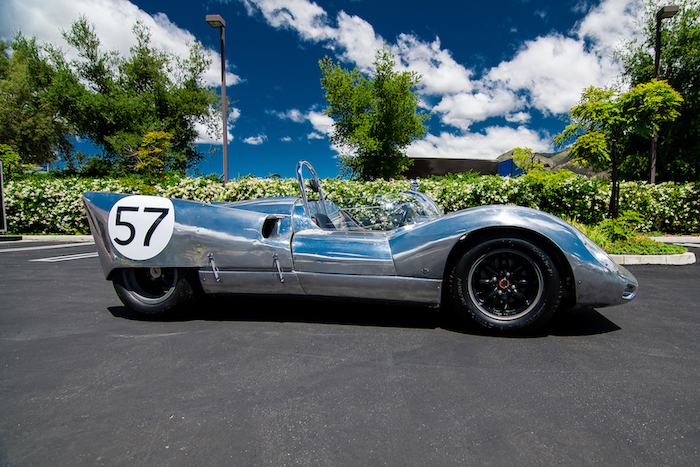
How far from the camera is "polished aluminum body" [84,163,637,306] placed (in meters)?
2.30

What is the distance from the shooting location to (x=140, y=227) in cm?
267

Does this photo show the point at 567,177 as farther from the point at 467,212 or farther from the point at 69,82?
the point at 69,82

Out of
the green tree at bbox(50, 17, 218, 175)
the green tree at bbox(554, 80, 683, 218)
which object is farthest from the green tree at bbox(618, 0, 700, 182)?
the green tree at bbox(50, 17, 218, 175)

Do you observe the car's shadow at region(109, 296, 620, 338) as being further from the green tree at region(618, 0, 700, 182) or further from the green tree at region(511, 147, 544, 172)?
the green tree at region(618, 0, 700, 182)

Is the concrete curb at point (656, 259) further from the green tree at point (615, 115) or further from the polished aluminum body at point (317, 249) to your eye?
the polished aluminum body at point (317, 249)

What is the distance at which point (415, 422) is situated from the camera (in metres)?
1.46

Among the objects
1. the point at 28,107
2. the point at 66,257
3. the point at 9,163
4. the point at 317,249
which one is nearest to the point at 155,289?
the point at 317,249

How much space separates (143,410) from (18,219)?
13322mm

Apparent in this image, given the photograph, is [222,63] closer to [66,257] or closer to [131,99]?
[66,257]

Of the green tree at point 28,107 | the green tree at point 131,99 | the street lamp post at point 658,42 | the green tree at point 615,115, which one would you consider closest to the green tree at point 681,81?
the street lamp post at point 658,42

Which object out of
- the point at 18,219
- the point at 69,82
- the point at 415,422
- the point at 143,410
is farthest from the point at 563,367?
the point at 69,82

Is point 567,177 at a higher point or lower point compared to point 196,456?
higher

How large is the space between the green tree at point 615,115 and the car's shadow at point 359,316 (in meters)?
5.52

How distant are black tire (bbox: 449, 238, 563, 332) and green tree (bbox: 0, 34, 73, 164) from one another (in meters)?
28.4
